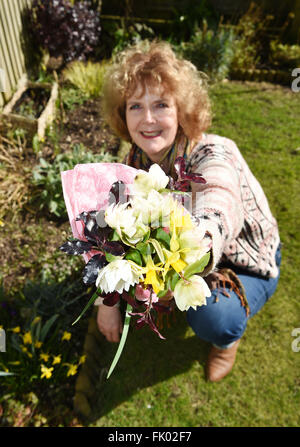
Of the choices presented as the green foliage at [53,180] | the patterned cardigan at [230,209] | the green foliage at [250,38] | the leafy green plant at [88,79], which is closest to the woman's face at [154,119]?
the patterned cardigan at [230,209]

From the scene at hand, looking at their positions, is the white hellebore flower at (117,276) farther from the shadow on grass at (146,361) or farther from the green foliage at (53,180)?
the green foliage at (53,180)

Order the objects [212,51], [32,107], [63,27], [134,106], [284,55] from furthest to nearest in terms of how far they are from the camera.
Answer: [284,55]
[212,51]
[63,27]
[32,107]
[134,106]

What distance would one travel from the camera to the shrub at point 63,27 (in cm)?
450

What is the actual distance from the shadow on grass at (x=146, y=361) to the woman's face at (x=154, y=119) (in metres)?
1.34

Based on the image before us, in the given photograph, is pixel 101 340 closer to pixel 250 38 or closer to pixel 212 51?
pixel 212 51

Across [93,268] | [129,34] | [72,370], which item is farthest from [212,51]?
[93,268]

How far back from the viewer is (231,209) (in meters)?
1.58

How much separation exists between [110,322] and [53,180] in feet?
4.53

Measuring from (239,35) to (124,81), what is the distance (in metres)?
4.68

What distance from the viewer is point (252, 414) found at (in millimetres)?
2357

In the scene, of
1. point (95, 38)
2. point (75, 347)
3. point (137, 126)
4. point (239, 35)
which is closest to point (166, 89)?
point (137, 126)
